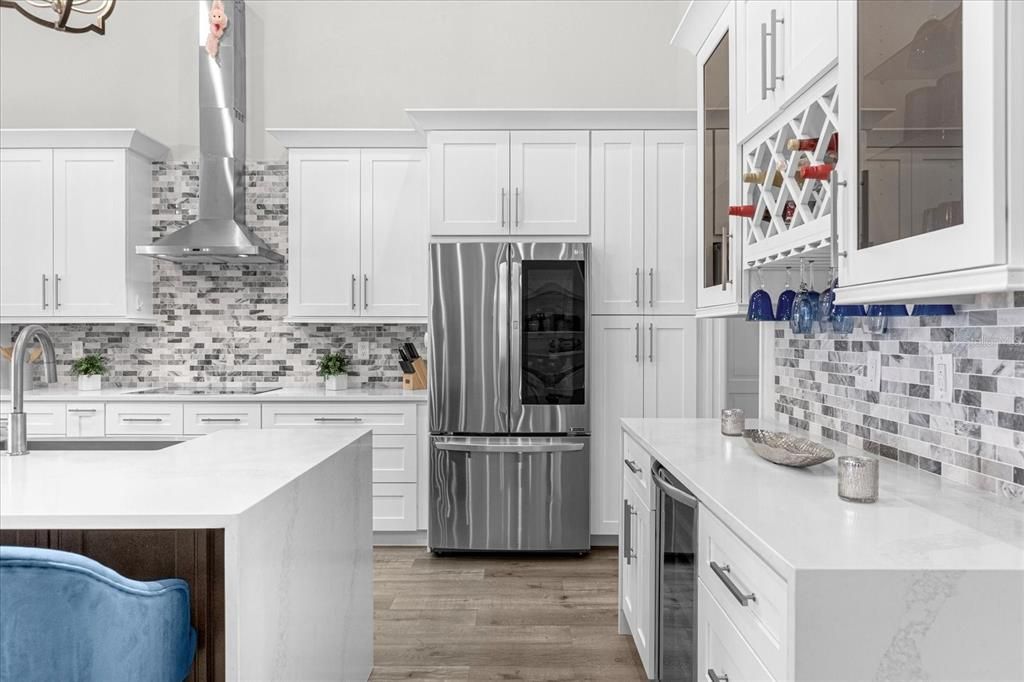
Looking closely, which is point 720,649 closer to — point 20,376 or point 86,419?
point 20,376

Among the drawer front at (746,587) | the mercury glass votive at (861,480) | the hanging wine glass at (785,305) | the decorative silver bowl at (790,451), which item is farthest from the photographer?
the hanging wine glass at (785,305)

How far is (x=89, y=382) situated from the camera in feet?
14.6

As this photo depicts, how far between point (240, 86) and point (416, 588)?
3333 mm

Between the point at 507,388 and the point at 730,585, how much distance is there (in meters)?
2.50

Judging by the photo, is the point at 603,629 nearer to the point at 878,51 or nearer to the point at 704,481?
the point at 704,481

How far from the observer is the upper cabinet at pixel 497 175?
13.0ft

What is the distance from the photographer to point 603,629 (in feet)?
9.73

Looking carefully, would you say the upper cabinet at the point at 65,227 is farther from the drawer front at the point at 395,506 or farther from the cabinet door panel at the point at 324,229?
the drawer front at the point at 395,506

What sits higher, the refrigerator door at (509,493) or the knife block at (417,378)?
the knife block at (417,378)

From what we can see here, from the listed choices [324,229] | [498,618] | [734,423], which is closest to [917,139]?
[734,423]

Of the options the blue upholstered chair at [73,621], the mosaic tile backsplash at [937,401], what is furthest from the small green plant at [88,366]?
the mosaic tile backsplash at [937,401]

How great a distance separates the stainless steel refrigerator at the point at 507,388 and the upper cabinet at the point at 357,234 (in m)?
0.50

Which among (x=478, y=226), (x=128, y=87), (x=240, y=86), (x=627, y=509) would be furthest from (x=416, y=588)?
(x=128, y=87)

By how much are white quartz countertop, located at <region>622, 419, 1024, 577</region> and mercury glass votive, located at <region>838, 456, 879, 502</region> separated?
0.02 metres
